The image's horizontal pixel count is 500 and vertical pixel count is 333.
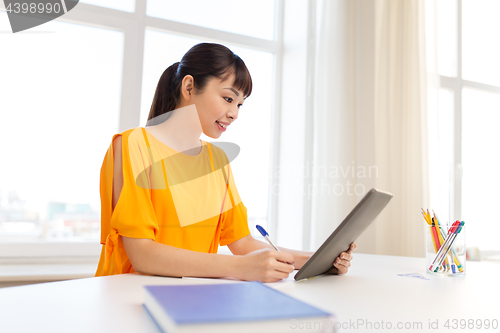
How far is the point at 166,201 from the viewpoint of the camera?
932mm

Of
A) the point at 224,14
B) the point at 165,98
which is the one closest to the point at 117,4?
the point at 224,14

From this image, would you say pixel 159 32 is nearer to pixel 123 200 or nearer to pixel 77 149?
pixel 77 149

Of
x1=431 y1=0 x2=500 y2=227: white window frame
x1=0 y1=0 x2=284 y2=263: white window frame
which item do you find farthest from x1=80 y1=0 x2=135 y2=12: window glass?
x1=431 y1=0 x2=500 y2=227: white window frame

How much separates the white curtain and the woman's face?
1151 millimetres

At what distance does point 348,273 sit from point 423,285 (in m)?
0.16

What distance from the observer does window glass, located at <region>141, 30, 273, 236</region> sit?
6.93ft

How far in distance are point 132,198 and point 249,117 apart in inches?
64.4

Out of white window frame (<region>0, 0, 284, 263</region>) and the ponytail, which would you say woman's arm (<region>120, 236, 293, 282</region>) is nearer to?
the ponytail

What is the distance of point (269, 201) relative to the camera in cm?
241

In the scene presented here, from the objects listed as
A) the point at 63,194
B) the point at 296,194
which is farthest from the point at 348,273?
A: the point at 63,194

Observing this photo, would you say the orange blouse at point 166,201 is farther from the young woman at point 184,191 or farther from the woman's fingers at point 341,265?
the woman's fingers at point 341,265

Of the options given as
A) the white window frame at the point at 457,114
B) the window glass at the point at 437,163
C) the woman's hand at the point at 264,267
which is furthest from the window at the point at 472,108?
the woman's hand at the point at 264,267

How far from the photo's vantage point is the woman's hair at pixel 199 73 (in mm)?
1024

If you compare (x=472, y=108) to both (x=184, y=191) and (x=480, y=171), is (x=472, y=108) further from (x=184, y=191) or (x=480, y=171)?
(x=184, y=191)
